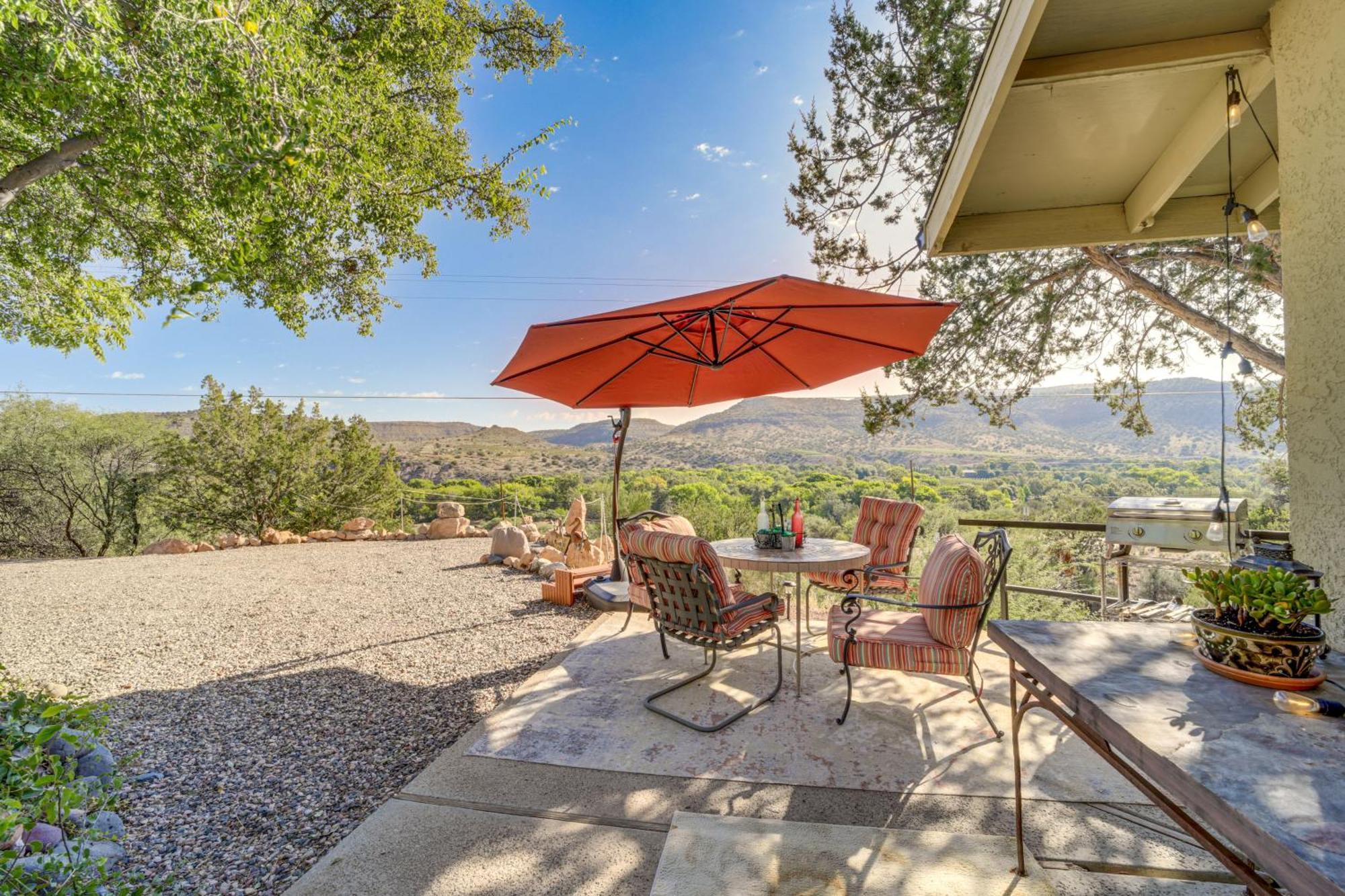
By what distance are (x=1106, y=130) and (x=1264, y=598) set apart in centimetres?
217

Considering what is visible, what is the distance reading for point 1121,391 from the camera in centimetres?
621

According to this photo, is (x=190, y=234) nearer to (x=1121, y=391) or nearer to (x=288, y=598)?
(x=288, y=598)

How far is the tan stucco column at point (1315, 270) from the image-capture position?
1.52 meters

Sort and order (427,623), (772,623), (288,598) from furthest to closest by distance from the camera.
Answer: (288,598), (427,623), (772,623)

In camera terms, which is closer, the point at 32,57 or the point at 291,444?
the point at 32,57

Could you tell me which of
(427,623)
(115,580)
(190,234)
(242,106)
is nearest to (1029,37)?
(242,106)

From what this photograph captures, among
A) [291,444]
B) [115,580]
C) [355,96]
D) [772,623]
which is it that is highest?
[355,96]

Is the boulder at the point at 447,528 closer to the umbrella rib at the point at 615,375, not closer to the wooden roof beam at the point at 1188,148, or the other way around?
the umbrella rib at the point at 615,375

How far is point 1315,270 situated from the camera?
5.24 ft

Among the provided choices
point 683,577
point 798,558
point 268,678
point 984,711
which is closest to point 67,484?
point 268,678

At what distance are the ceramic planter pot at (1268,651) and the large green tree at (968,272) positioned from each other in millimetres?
3519

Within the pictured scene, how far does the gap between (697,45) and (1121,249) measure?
566 centimetres

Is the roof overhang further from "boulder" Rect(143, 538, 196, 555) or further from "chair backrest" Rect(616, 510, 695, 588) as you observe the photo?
"boulder" Rect(143, 538, 196, 555)

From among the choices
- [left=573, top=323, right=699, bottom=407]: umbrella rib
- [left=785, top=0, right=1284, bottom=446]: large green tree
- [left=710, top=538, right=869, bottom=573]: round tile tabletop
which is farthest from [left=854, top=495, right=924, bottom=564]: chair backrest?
[left=785, top=0, right=1284, bottom=446]: large green tree
